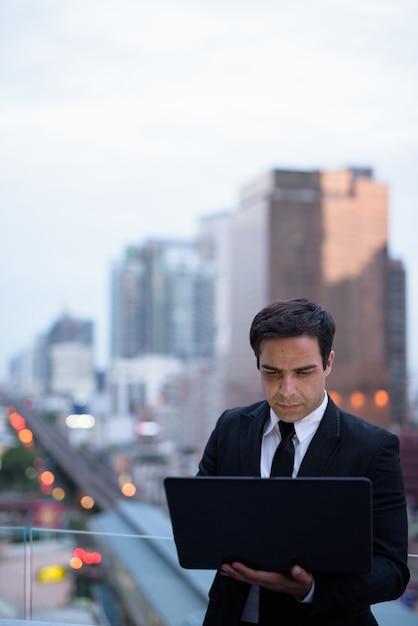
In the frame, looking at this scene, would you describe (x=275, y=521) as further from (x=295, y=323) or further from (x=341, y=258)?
(x=341, y=258)

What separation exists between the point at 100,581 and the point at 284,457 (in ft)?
66.2

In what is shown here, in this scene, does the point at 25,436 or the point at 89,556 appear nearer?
the point at 89,556

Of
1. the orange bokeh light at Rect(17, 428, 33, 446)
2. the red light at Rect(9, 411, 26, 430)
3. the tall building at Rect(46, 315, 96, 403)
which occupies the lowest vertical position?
the orange bokeh light at Rect(17, 428, 33, 446)

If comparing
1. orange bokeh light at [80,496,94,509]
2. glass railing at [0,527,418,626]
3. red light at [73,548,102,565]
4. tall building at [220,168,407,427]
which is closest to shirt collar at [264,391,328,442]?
glass railing at [0,527,418,626]

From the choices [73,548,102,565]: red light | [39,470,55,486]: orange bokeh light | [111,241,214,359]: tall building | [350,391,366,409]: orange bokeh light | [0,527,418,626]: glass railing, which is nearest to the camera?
[0,527,418,626]: glass railing

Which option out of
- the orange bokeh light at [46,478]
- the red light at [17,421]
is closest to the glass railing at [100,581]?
the orange bokeh light at [46,478]

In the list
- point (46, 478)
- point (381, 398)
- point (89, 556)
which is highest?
point (89, 556)

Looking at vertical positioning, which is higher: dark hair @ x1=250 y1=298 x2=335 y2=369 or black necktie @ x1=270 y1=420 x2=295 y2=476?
dark hair @ x1=250 y1=298 x2=335 y2=369

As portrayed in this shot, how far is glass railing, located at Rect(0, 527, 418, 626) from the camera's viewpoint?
2.13 m

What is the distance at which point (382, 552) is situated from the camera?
3.37ft

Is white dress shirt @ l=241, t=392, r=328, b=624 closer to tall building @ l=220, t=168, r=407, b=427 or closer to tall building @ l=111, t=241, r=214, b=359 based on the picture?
tall building @ l=220, t=168, r=407, b=427

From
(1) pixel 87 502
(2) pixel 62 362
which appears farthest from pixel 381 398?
(2) pixel 62 362

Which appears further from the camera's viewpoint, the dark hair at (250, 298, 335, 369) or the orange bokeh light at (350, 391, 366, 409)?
the orange bokeh light at (350, 391, 366, 409)

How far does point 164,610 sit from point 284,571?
29.4 feet
